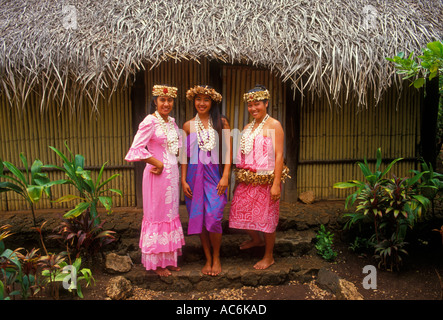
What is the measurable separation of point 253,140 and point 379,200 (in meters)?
1.47

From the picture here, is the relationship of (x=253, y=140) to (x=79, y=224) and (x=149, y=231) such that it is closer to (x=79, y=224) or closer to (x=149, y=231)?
(x=149, y=231)

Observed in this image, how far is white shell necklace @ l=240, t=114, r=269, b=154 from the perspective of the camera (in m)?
3.18

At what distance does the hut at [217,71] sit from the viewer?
356 cm

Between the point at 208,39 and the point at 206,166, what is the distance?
1.51 meters

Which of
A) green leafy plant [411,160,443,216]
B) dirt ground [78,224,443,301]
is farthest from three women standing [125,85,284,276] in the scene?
green leafy plant [411,160,443,216]

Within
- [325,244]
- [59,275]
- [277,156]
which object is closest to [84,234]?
[59,275]

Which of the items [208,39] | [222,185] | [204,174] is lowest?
[222,185]

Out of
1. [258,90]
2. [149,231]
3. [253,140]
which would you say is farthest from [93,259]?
[258,90]

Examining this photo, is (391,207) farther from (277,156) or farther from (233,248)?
(233,248)

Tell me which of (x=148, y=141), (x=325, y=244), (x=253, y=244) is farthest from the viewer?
(x=325, y=244)

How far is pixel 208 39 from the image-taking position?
3.69m

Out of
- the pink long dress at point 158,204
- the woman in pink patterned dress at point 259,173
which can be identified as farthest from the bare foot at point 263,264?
the pink long dress at point 158,204

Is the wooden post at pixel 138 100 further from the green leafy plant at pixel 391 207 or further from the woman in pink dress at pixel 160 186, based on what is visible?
the green leafy plant at pixel 391 207

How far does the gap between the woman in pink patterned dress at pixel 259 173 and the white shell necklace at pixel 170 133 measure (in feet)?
2.17
